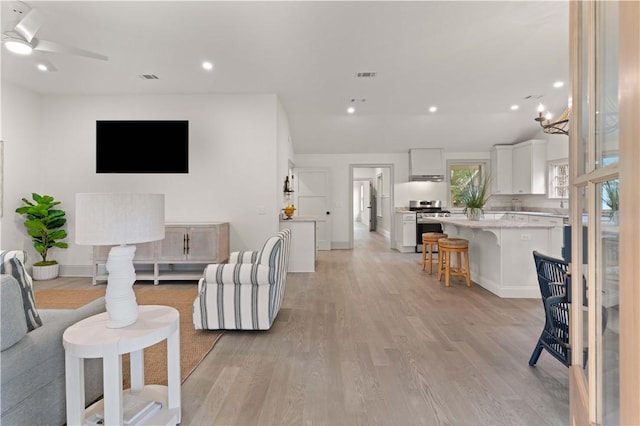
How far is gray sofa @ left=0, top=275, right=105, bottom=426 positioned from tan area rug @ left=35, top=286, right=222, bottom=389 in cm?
61

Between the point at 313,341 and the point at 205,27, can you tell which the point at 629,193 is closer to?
the point at 313,341

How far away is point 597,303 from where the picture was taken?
2.48 ft

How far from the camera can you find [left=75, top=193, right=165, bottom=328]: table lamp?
148cm

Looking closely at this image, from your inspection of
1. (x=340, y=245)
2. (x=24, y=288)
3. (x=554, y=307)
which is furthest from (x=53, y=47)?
(x=340, y=245)

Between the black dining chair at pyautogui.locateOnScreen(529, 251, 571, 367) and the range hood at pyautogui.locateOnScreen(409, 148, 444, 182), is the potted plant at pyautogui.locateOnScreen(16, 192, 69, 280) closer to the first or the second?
the black dining chair at pyautogui.locateOnScreen(529, 251, 571, 367)

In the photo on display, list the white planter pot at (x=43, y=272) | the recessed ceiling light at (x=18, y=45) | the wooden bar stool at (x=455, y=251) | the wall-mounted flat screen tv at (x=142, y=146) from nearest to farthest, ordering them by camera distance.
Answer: the recessed ceiling light at (x=18, y=45), the wooden bar stool at (x=455, y=251), the white planter pot at (x=43, y=272), the wall-mounted flat screen tv at (x=142, y=146)

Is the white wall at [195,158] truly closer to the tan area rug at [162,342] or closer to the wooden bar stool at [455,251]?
the tan area rug at [162,342]

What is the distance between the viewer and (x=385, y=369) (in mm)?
2227

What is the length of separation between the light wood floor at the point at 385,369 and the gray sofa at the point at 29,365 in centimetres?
63

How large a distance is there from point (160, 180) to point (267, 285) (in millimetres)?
3215

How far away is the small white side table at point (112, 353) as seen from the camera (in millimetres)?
1382

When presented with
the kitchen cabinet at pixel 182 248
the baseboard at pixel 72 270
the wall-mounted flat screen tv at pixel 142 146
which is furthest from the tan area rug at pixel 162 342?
the wall-mounted flat screen tv at pixel 142 146

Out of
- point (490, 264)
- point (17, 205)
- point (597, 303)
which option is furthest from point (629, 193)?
point (17, 205)

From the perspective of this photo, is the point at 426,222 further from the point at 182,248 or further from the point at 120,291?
the point at 120,291
